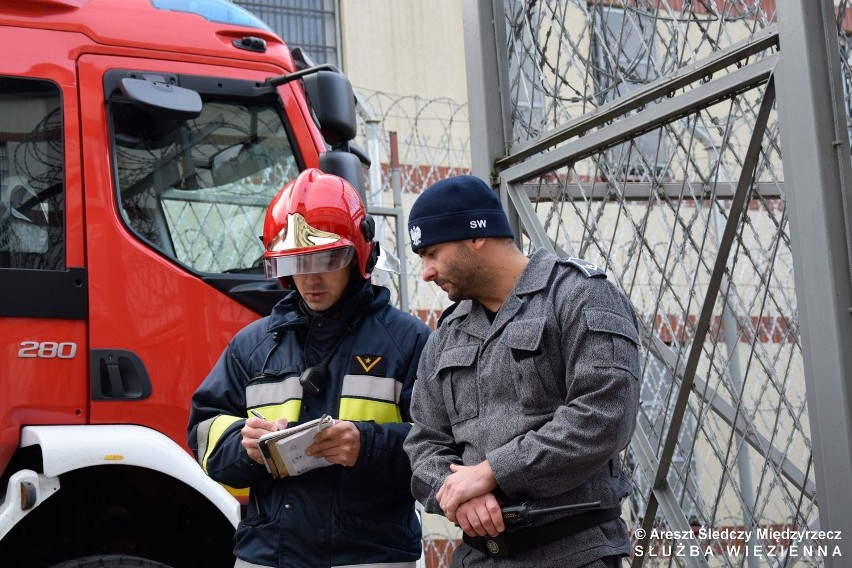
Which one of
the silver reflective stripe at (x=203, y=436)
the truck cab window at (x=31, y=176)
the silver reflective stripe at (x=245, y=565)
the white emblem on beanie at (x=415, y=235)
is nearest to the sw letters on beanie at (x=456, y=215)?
the white emblem on beanie at (x=415, y=235)

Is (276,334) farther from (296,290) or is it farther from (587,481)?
(587,481)

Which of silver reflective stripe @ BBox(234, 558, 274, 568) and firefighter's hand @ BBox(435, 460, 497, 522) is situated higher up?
firefighter's hand @ BBox(435, 460, 497, 522)

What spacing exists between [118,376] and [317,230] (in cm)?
133

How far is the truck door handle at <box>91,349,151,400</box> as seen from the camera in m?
3.83

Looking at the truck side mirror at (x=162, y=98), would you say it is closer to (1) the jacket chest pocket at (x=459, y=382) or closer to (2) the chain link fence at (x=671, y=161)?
(2) the chain link fence at (x=671, y=161)

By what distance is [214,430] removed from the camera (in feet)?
9.13

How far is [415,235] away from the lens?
251 cm

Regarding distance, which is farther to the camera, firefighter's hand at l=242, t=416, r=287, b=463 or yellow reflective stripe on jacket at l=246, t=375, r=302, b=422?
yellow reflective stripe on jacket at l=246, t=375, r=302, b=422

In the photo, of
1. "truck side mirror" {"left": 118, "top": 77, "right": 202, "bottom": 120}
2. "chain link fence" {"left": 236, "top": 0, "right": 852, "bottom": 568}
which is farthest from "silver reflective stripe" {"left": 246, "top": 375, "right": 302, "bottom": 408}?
"truck side mirror" {"left": 118, "top": 77, "right": 202, "bottom": 120}

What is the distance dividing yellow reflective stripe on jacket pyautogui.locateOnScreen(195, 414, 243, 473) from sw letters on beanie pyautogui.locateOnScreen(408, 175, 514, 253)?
708 millimetres

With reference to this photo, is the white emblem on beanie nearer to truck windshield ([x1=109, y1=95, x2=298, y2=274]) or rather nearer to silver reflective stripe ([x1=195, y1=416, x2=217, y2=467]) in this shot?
silver reflective stripe ([x1=195, y1=416, x2=217, y2=467])

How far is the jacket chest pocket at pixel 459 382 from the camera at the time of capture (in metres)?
2.45

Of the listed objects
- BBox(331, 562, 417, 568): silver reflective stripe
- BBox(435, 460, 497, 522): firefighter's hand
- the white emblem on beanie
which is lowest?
BBox(331, 562, 417, 568): silver reflective stripe

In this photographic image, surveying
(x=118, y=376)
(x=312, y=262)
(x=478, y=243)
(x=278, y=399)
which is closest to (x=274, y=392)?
(x=278, y=399)
